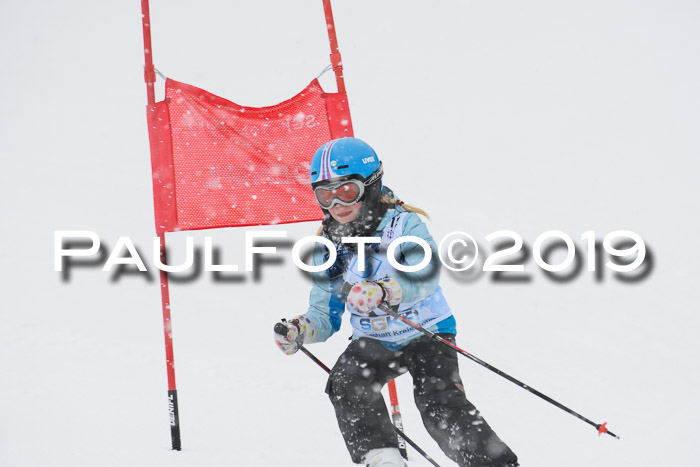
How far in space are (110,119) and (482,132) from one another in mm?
12480

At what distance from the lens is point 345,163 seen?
157 inches

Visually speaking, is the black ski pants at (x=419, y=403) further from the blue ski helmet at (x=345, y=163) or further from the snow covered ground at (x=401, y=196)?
the snow covered ground at (x=401, y=196)

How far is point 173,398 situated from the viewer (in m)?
5.12

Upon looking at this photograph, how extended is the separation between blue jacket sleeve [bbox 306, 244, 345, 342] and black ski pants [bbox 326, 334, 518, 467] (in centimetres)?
29

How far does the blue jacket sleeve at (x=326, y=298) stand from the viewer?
4238 millimetres

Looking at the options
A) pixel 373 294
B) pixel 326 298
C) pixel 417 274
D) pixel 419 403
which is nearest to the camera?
pixel 373 294

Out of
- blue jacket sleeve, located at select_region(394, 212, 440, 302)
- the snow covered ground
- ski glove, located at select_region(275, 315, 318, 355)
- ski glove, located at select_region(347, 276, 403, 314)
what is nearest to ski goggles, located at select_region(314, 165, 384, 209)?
blue jacket sleeve, located at select_region(394, 212, 440, 302)

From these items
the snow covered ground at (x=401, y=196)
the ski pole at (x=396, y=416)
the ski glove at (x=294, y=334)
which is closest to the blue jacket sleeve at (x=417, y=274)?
the ski glove at (x=294, y=334)

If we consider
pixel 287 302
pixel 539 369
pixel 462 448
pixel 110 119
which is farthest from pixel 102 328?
pixel 110 119

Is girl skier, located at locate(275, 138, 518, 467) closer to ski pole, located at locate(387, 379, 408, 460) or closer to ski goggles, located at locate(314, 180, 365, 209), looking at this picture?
ski goggles, located at locate(314, 180, 365, 209)

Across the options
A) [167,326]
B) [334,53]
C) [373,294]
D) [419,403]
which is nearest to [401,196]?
[334,53]

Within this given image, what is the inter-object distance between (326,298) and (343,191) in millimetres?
795

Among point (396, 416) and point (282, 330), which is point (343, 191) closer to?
point (282, 330)

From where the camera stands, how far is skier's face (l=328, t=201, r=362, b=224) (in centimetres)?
407
